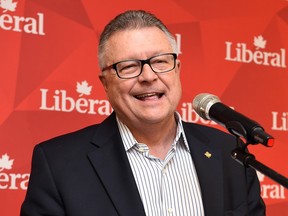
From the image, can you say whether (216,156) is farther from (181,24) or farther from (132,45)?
(181,24)

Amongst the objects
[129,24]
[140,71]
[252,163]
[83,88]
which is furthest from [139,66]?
[83,88]

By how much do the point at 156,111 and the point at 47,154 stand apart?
1.50 feet

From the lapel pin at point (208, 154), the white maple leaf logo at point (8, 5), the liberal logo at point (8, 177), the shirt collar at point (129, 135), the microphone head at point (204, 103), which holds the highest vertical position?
the white maple leaf logo at point (8, 5)

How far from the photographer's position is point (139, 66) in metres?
1.94

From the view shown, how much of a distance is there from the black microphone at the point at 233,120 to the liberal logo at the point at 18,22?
133 centimetres

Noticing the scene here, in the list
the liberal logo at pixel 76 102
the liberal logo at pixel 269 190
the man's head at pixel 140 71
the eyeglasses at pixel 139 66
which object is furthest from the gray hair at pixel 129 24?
the liberal logo at pixel 269 190

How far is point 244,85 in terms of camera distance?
3414mm

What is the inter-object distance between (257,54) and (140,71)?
1721mm

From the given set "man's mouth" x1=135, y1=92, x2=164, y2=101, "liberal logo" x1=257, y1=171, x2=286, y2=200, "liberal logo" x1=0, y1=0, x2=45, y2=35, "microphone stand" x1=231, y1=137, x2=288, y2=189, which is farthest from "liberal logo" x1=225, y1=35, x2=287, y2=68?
"microphone stand" x1=231, y1=137, x2=288, y2=189

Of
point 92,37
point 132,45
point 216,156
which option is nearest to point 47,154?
point 132,45

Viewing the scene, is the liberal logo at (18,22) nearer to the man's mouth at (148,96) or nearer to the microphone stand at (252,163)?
the man's mouth at (148,96)

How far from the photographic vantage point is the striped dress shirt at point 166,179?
A: 1.95 meters

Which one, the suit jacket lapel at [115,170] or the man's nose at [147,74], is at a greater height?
the man's nose at [147,74]

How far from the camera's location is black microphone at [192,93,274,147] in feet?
4.49
